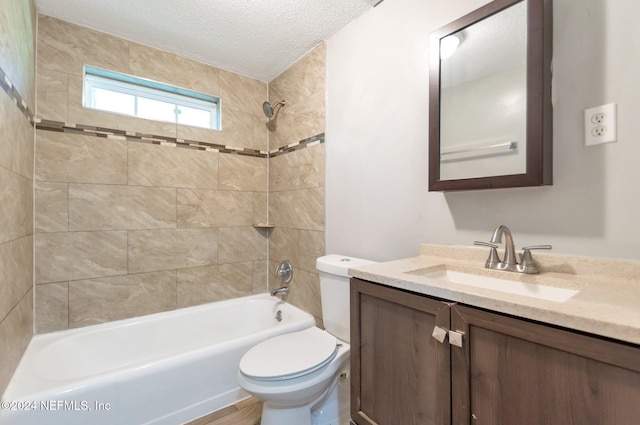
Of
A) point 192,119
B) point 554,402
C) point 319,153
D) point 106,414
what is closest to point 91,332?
point 106,414

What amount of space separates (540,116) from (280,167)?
6.06 feet

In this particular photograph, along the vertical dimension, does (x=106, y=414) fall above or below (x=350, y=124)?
below

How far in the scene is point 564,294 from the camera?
2.86ft

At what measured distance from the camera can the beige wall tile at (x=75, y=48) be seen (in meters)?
1.73

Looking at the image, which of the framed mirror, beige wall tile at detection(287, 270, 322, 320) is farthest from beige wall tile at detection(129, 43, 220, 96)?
the framed mirror

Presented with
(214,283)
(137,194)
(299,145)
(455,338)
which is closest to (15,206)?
(137,194)

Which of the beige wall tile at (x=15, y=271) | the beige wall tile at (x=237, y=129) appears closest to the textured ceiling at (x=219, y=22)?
the beige wall tile at (x=237, y=129)

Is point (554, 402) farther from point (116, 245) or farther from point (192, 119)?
point (192, 119)

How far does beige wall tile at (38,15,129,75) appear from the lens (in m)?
1.73

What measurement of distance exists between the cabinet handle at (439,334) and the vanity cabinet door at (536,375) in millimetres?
32

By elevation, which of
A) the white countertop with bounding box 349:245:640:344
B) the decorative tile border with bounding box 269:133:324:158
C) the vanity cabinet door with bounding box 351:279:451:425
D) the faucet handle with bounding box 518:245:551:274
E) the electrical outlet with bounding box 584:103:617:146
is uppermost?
the decorative tile border with bounding box 269:133:324:158

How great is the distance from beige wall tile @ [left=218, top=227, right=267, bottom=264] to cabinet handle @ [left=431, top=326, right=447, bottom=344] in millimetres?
1952

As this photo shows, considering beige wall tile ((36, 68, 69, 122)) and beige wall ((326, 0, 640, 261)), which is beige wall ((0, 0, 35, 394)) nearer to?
beige wall tile ((36, 68, 69, 122))

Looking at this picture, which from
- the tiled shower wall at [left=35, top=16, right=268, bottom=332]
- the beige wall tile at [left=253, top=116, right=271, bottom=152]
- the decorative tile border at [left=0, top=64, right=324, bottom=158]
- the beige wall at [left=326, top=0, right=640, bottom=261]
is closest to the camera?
the beige wall at [left=326, top=0, right=640, bottom=261]
